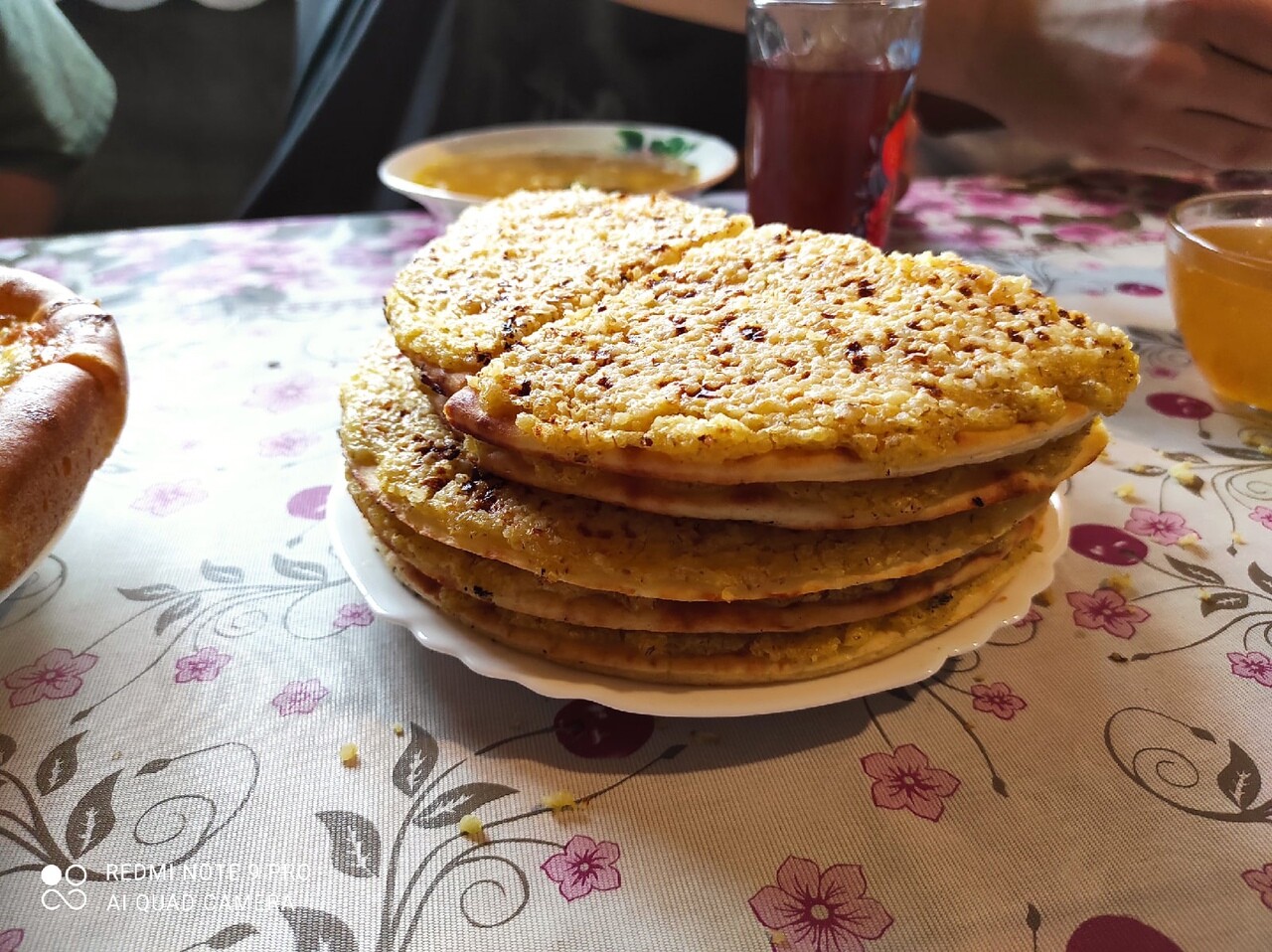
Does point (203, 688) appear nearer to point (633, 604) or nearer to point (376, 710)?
point (376, 710)

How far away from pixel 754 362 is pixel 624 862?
0.53 m

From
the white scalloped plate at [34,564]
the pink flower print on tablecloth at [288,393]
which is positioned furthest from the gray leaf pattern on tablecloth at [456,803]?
the pink flower print on tablecloth at [288,393]

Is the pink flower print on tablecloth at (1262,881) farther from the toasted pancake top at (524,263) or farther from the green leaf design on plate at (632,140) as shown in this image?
the green leaf design on plate at (632,140)

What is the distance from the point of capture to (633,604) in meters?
0.90

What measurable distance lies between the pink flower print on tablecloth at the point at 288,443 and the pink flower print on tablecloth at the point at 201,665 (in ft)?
1.57

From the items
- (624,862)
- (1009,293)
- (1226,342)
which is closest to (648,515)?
(624,862)

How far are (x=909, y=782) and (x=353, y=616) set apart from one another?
27.9 inches

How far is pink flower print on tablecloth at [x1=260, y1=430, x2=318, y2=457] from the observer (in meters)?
1.47

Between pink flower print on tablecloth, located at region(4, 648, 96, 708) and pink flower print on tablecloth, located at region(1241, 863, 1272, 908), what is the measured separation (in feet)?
4.09

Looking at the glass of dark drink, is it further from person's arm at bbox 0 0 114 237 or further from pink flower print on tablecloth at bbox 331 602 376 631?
person's arm at bbox 0 0 114 237

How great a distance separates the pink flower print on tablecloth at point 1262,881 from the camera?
762 mm

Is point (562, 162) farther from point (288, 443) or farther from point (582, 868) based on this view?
point (582, 868)

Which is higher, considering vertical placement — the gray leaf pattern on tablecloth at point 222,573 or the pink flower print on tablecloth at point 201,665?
the pink flower print on tablecloth at point 201,665

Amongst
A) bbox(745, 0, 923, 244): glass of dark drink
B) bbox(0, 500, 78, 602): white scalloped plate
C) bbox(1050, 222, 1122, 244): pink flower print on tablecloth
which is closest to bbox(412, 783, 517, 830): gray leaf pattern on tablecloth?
bbox(0, 500, 78, 602): white scalloped plate
